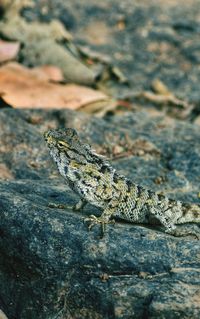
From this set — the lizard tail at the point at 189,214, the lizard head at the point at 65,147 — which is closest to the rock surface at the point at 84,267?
the lizard head at the point at 65,147

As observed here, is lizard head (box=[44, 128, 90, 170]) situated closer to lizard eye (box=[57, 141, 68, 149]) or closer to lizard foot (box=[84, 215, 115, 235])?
lizard eye (box=[57, 141, 68, 149])

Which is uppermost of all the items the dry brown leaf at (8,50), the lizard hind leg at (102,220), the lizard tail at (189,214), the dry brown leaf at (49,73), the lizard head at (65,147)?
the lizard head at (65,147)

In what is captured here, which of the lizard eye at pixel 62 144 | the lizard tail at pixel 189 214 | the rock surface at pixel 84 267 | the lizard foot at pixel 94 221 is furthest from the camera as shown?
the lizard tail at pixel 189 214

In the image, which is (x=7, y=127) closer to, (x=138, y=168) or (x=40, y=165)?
(x=40, y=165)

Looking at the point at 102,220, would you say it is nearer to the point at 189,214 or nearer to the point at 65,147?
the point at 65,147

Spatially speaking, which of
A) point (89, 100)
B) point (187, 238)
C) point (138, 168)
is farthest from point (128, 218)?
point (89, 100)

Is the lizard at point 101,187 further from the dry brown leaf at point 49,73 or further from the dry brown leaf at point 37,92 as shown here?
the dry brown leaf at point 49,73

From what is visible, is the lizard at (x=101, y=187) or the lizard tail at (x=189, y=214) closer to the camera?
the lizard at (x=101, y=187)
